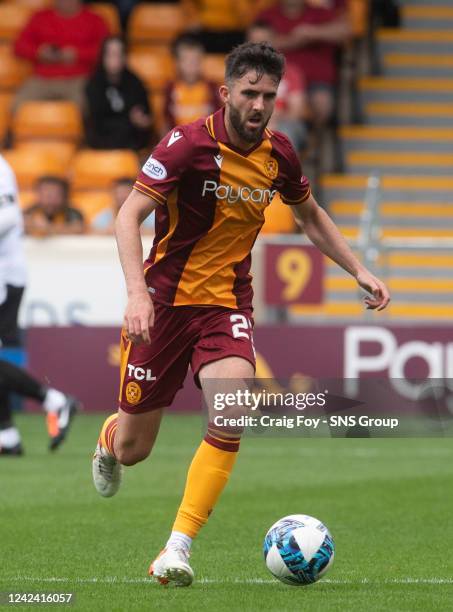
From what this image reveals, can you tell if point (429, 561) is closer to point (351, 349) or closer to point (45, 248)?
point (351, 349)

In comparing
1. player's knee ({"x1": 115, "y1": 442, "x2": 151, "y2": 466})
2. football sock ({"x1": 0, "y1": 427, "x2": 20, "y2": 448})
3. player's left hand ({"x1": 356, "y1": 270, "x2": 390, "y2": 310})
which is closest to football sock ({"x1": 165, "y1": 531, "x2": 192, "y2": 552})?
player's knee ({"x1": 115, "y1": 442, "x2": 151, "y2": 466})

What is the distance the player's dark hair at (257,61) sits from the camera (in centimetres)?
635

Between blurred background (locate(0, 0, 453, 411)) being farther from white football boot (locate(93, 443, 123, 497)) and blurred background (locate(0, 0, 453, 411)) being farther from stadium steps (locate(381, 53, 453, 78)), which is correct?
white football boot (locate(93, 443, 123, 497))

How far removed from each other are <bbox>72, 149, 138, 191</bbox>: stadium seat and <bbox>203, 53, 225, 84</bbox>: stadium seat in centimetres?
137

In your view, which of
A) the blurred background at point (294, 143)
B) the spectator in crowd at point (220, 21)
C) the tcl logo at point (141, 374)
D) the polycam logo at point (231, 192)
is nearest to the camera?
the polycam logo at point (231, 192)

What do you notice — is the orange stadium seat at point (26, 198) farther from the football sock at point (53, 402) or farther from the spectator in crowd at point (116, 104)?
the football sock at point (53, 402)

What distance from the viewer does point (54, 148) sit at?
17094 millimetres

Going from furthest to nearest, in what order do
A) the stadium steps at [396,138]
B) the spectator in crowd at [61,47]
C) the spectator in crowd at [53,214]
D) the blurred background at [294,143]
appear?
the stadium steps at [396,138] → the spectator in crowd at [61,47] → the spectator in crowd at [53,214] → the blurred background at [294,143]

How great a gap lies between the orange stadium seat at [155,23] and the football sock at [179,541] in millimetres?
12578

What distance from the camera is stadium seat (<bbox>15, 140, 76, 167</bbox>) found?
17.0 m

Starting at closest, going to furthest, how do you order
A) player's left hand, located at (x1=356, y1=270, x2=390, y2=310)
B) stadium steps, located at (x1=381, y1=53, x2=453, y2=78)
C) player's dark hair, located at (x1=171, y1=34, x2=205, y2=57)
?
player's left hand, located at (x1=356, y1=270, x2=390, y2=310), player's dark hair, located at (x1=171, y1=34, x2=205, y2=57), stadium steps, located at (x1=381, y1=53, x2=453, y2=78)

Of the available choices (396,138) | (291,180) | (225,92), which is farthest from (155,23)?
(225,92)

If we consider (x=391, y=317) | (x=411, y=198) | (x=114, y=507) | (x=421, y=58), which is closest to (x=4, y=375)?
(x=114, y=507)

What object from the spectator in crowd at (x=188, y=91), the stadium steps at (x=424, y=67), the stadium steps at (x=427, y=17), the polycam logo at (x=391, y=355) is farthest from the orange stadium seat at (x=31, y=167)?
the stadium steps at (x=427, y=17)
